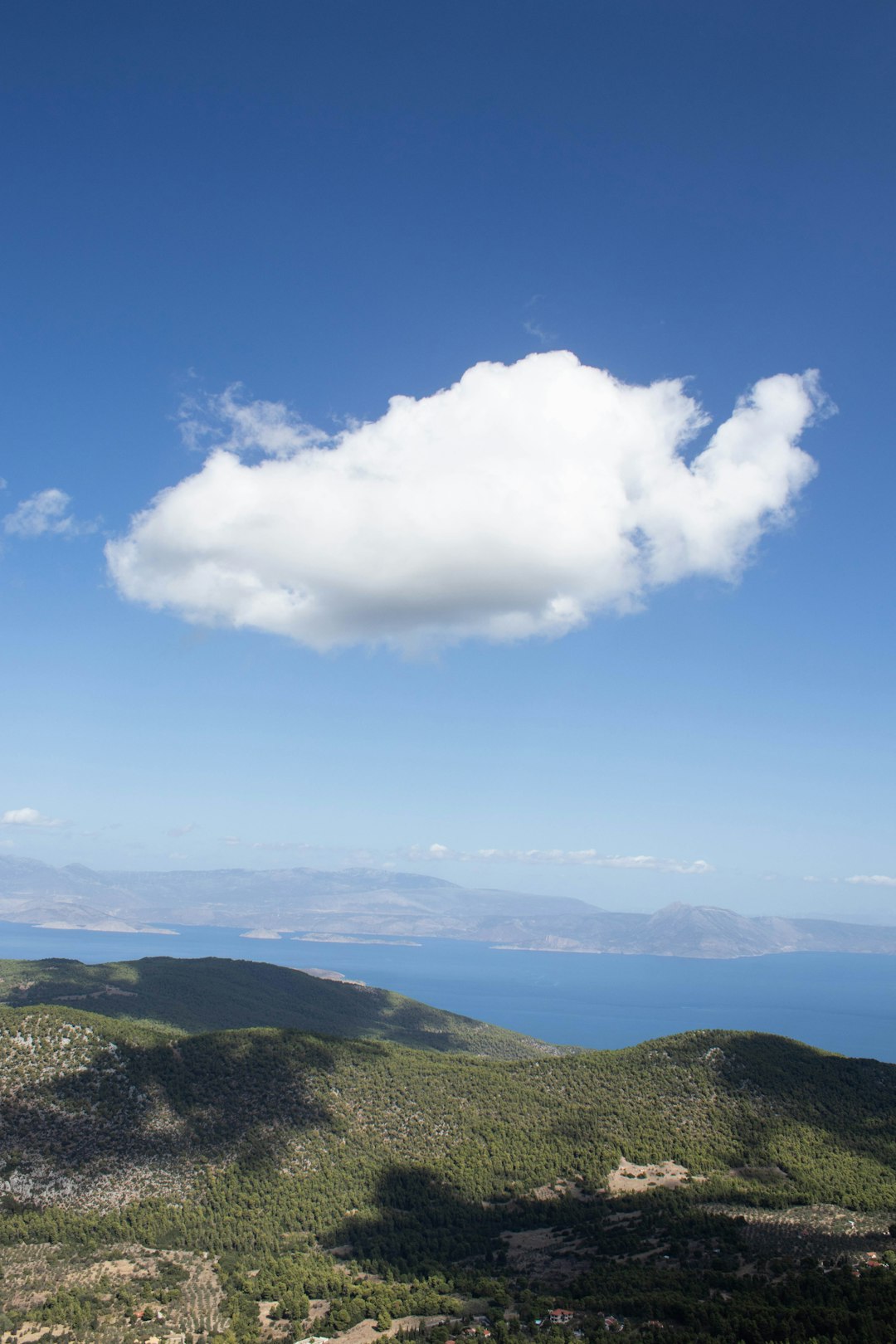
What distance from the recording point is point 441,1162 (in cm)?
7606

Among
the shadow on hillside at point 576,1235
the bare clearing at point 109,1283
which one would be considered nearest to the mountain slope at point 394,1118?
the shadow on hillside at point 576,1235

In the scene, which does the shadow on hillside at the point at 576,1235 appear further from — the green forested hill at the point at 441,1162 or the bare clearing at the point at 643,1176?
the bare clearing at the point at 643,1176

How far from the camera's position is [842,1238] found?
54.1 metres

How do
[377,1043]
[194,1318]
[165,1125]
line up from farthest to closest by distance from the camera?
[377,1043]
[165,1125]
[194,1318]

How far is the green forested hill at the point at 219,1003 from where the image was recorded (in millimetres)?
157125

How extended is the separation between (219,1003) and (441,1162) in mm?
111901

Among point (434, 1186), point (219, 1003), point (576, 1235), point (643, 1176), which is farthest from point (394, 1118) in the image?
point (219, 1003)

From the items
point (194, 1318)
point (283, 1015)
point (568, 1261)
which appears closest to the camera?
point (194, 1318)

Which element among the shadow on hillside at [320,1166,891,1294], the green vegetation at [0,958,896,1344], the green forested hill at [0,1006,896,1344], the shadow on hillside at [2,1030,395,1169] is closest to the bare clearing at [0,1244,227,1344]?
the green vegetation at [0,958,896,1344]

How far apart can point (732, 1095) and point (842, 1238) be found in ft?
91.4

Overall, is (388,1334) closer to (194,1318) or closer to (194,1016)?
(194,1318)

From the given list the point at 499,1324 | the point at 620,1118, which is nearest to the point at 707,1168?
the point at 620,1118

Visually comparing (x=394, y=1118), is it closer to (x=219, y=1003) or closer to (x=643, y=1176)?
(x=643, y=1176)

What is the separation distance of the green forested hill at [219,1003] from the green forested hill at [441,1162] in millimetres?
67136
